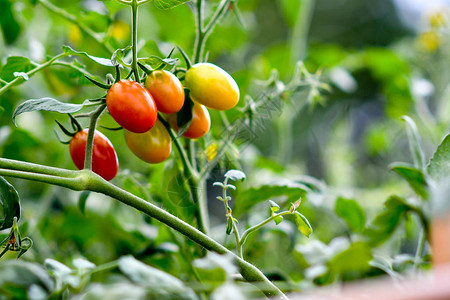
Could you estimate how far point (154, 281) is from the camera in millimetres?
303

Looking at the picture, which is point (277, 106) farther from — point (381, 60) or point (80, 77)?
point (381, 60)

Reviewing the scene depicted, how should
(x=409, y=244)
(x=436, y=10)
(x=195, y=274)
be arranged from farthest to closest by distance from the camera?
(x=436, y=10) < (x=409, y=244) < (x=195, y=274)

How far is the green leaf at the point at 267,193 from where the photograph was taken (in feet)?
1.27

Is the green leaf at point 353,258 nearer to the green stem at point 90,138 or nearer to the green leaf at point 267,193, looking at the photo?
the green leaf at point 267,193

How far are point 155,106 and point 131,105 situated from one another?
2 cm

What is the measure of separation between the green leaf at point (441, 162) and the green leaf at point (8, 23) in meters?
0.44

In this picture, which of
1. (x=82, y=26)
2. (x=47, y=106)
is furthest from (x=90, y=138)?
(x=82, y=26)

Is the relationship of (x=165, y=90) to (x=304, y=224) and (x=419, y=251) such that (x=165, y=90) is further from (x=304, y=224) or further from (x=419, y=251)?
(x=419, y=251)

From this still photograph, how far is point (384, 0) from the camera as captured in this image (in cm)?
200

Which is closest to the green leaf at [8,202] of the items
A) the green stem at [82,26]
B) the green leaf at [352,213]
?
the green stem at [82,26]

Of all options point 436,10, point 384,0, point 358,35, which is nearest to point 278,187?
point 436,10

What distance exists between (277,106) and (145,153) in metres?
0.16

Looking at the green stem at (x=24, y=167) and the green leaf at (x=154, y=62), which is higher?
the green leaf at (x=154, y=62)

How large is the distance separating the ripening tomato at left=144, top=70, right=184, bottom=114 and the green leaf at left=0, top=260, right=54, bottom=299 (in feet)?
0.67
